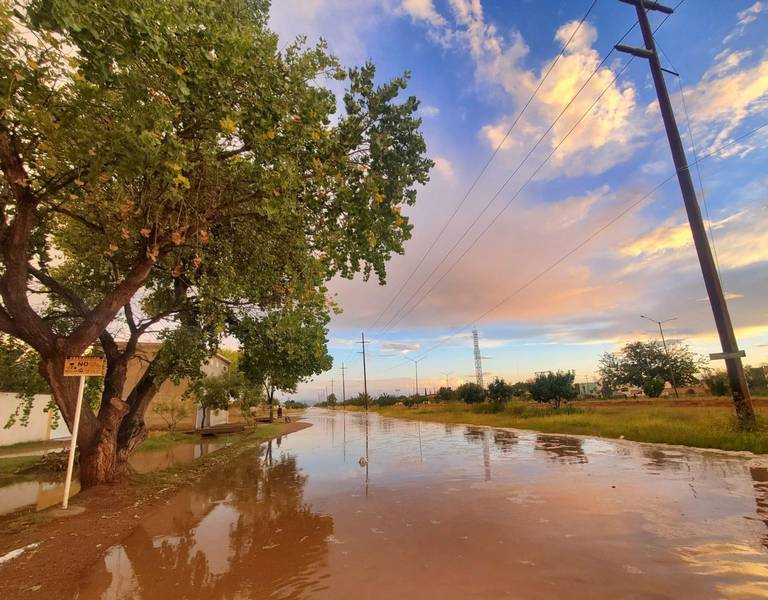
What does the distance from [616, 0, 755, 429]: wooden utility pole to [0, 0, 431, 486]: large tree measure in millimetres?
10625

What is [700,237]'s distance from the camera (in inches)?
548

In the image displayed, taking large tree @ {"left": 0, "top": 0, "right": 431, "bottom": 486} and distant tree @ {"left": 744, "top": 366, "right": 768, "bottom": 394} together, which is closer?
large tree @ {"left": 0, "top": 0, "right": 431, "bottom": 486}

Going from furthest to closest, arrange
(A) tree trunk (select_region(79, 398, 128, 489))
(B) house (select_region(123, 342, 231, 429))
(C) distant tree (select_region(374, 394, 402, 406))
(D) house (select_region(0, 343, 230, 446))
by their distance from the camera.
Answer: (C) distant tree (select_region(374, 394, 402, 406)) → (B) house (select_region(123, 342, 231, 429)) → (D) house (select_region(0, 343, 230, 446)) → (A) tree trunk (select_region(79, 398, 128, 489))

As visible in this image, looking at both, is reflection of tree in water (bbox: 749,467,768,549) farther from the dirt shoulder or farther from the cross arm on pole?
the cross arm on pole

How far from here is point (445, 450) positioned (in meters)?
17.0

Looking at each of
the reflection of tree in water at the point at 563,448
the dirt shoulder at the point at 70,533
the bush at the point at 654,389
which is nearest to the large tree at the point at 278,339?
the dirt shoulder at the point at 70,533

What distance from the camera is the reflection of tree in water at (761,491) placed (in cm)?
624

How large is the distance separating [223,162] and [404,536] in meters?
7.08

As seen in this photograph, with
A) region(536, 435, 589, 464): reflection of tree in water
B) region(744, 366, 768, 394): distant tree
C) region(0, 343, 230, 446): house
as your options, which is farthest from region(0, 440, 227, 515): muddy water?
region(744, 366, 768, 394): distant tree

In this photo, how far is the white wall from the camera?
67.8 ft

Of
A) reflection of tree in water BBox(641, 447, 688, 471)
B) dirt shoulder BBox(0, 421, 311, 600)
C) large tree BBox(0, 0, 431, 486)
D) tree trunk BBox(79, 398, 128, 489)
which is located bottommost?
dirt shoulder BBox(0, 421, 311, 600)

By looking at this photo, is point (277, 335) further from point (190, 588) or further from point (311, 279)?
point (190, 588)

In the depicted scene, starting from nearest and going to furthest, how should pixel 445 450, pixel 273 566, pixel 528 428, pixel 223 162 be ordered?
pixel 273 566
pixel 223 162
pixel 445 450
pixel 528 428

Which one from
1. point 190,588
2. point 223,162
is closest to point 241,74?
point 223,162
